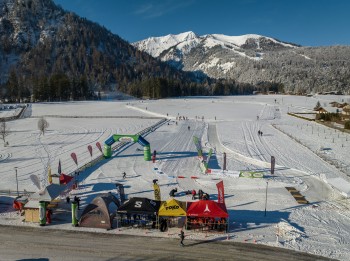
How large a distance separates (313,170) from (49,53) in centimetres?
18517

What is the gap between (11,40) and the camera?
19100cm

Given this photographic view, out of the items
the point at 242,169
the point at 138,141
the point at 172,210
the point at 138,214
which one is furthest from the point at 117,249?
the point at 138,141

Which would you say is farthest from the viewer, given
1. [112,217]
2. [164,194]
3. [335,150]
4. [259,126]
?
[259,126]

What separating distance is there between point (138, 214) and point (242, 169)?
15.0 m

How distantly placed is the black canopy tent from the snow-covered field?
2.87 meters

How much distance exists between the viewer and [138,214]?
18.3m

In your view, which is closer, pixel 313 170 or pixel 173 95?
pixel 313 170

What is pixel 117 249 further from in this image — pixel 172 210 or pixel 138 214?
pixel 172 210

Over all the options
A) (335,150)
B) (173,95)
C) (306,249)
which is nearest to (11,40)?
(173,95)

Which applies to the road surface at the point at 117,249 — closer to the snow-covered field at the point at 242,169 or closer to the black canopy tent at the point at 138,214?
the snow-covered field at the point at 242,169

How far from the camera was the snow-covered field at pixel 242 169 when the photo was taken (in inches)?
717

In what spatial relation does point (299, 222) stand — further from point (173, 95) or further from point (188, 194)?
point (173, 95)

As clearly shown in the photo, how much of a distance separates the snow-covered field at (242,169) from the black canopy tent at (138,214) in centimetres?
287

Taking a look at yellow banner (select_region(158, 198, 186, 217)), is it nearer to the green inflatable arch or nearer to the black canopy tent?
the black canopy tent
